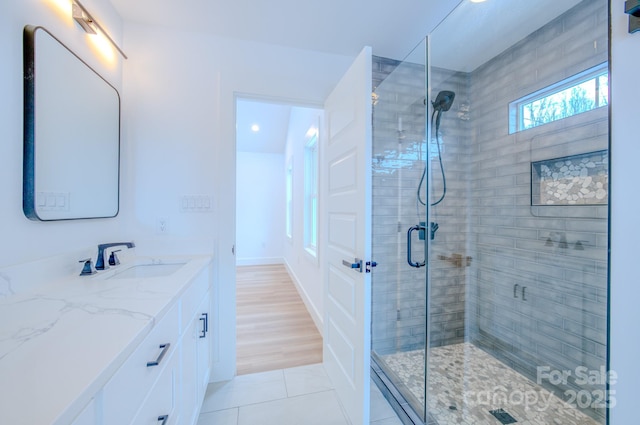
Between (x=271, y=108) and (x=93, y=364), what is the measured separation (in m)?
4.33

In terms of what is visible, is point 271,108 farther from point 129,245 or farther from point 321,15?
point 129,245

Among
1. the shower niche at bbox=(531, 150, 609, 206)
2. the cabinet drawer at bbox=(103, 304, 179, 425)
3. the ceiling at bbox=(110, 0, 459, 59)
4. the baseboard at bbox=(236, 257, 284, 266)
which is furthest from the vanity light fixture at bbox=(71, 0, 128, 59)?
the baseboard at bbox=(236, 257, 284, 266)

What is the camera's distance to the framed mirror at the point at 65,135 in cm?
105

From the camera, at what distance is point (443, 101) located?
2090 millimetres

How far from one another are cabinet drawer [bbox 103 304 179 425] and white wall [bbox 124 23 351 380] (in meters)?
0.96

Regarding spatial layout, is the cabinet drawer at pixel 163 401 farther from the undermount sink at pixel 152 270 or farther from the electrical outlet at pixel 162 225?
the electrical outlet at pixel 162 225

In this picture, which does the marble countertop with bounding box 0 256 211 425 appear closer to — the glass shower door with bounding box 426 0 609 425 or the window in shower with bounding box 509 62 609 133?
the glass shower door with bounding box 426 0 609 425

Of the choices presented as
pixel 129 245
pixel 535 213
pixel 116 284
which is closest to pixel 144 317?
pixel 116 284

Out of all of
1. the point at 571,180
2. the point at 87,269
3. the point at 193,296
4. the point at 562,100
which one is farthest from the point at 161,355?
the point at 562,100

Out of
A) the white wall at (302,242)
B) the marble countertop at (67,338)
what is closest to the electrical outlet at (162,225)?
the marble countertop at (67,338)

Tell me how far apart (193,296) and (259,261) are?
166 inches

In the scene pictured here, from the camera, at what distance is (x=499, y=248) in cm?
207

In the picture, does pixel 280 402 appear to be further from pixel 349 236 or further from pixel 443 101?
pixel 443 101
